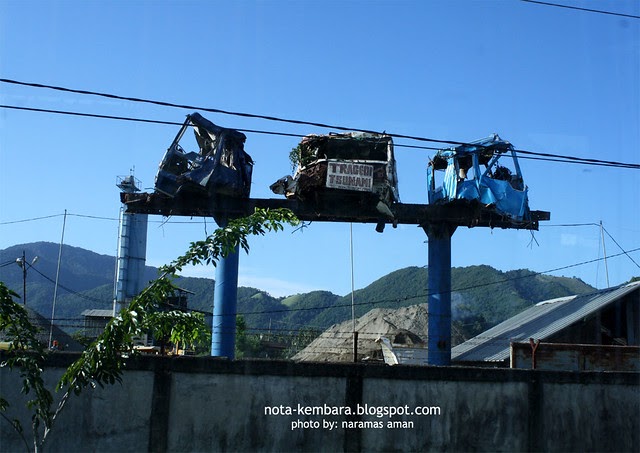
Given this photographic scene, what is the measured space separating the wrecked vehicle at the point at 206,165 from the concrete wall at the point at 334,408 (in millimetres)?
13850

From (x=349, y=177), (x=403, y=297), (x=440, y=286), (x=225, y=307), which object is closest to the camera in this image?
(x=349, y=177)

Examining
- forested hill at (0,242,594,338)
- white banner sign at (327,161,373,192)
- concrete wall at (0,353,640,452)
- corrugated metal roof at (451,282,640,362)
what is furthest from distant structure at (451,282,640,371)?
forested hill at (0,242,594,338)

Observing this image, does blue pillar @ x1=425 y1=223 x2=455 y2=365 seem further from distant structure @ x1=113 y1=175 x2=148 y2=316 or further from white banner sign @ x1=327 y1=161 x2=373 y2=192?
distant structure @ x1=113 y1=175 x2=148 y2=316

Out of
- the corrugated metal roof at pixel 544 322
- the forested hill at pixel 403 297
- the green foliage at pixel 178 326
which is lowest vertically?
the green foliage at pixel 178 326

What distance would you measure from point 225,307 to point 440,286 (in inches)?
307

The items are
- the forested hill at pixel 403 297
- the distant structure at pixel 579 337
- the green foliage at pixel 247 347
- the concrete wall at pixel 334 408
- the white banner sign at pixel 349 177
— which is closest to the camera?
the concrete wall at pixel 334 408

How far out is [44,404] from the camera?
815cm

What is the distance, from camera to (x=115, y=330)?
8.02 meters

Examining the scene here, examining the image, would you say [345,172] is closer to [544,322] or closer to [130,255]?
[544,322]

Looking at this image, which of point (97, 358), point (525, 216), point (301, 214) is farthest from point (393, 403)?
point (525, 216)

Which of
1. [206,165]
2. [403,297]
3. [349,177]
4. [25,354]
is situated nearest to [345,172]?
[349,177]

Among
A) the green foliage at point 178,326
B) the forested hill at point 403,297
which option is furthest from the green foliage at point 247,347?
the green foliage at point 178,326

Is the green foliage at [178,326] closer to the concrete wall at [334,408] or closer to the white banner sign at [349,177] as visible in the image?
the concrete wall at [334,408]

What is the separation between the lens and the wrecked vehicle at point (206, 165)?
24.0m
